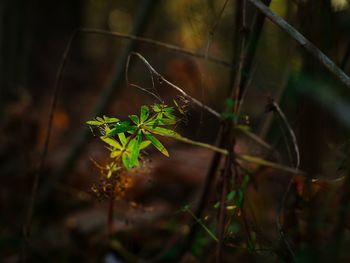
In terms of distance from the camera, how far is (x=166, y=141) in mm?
1896

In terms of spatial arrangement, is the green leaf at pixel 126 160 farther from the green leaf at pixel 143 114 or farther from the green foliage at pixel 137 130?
the green leaf at pixel 143 114

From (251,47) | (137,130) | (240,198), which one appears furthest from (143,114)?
(251,47)

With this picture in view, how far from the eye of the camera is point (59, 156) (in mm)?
4320

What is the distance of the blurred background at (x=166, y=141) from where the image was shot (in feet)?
5.70

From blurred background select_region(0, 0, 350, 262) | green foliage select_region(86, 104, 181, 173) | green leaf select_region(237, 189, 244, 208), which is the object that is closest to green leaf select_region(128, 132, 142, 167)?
green foliage select_region(86, 104, 181, 173)

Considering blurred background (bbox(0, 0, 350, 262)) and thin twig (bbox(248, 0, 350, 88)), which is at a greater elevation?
thin twig (bbox(248, 0, 350, 88))

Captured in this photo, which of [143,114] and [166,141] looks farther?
[166,141]

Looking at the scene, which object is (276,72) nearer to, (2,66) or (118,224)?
(118,224)

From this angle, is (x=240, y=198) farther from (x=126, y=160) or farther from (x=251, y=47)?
(x=251, y=47)

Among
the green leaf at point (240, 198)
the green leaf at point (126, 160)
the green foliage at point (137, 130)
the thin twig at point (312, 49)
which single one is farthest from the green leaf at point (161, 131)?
the thin twig at point (312, 49)

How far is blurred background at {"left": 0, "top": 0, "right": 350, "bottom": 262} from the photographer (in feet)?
5.70

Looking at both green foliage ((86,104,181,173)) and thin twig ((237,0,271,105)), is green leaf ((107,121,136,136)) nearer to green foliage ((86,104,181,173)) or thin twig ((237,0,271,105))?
green foliage ((86,104,181,173))

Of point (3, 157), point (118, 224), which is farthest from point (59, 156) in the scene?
point (118, 224)

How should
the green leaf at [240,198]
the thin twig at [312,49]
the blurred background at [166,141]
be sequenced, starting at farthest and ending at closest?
the blurred background at [166,141] < the green leaf at [240,198] < the thin twig at [312,49]
